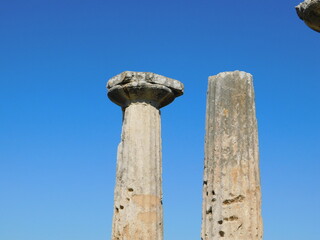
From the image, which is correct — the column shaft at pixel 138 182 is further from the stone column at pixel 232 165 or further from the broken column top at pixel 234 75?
the broken column top at pixel 234 75

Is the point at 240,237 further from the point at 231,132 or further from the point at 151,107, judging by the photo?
the point at 151,107

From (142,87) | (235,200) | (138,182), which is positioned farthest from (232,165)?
(142,87)

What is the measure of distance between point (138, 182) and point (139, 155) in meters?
0.75

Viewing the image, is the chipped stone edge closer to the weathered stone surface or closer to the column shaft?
the column shaft

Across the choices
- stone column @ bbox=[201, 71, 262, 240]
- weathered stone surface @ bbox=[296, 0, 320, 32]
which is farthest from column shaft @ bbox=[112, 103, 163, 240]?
weathered stone surface @ bbox=[296, 0, 320, 32]

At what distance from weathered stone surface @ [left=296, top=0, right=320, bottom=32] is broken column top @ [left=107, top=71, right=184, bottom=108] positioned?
8692 millimetres

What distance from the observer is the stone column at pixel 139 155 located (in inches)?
659

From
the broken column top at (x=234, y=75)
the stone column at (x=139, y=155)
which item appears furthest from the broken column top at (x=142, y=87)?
the broken column top at (x=234, y=75)

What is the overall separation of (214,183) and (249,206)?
769mm

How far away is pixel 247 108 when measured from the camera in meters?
11.9

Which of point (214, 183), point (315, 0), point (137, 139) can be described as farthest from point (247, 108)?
point (137, 139)

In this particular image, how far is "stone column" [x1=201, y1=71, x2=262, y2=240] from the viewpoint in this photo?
11312 mm

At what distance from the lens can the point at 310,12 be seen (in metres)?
9.19

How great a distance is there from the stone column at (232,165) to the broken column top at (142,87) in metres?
5.79
